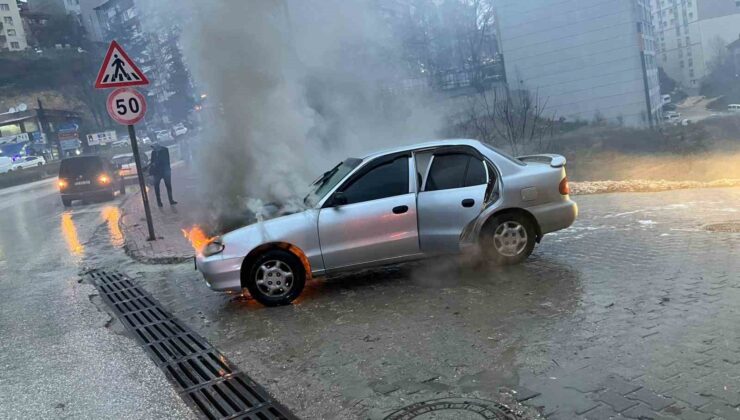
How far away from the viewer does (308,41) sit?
45.0ft

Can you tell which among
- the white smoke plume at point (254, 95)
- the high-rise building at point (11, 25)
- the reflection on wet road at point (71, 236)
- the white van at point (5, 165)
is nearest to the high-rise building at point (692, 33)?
the white smoke plume at point (254, 95)

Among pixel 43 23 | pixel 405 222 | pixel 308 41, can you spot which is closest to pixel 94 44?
pixel 43 23

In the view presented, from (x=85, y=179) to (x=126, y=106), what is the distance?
10.1 meters

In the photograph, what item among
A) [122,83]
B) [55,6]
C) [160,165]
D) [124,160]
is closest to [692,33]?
[160,165]

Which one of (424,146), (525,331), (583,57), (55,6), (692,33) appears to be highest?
(55,6)

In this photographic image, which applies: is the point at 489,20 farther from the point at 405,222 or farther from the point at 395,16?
the point at 405,222

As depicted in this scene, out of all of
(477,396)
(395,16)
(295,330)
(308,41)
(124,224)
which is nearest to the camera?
(477,396)

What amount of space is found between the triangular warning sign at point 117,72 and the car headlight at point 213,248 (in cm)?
477

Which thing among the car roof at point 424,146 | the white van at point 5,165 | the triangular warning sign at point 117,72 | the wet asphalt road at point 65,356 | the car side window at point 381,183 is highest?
the white van at point 5,165

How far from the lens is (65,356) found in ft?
14.8

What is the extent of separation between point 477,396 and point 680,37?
106 ft

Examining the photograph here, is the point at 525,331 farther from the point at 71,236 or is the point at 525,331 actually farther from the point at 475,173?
the point at 71,236

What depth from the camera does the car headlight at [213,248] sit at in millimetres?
5164

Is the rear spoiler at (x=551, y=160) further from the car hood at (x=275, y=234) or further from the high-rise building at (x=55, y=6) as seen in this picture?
the high-rise building at (x=55, y=6)
